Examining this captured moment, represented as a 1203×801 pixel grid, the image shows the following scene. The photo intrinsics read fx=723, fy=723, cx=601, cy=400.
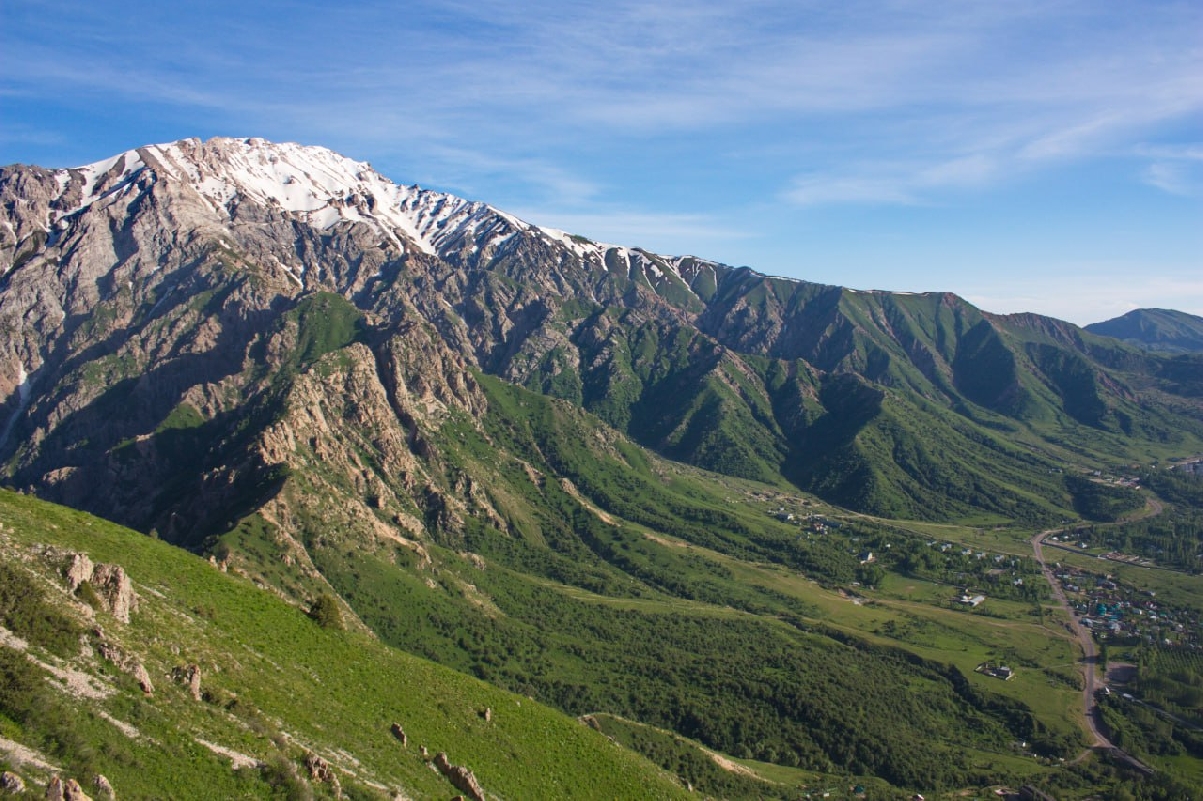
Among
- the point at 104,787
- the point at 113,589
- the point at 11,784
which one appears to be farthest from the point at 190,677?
the point at 11,784

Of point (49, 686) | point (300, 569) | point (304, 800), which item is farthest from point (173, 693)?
point (300, 569)

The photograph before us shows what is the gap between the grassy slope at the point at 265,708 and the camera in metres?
48.5

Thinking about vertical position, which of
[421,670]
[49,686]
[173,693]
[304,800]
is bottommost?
[421,670]

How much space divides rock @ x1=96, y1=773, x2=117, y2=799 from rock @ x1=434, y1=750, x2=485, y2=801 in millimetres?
39137

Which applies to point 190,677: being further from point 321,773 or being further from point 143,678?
point 321,773

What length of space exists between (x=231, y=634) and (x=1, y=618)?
31931mm

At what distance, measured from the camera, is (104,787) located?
4112 centimetres

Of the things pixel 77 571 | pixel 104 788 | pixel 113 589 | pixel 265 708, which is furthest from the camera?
pixel 265 708

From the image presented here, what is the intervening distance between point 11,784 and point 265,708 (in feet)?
103

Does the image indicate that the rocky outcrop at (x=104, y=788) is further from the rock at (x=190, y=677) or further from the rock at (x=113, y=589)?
the rock at (x=113, y=589)

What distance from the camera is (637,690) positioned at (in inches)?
7554

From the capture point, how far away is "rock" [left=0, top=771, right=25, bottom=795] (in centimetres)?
3522

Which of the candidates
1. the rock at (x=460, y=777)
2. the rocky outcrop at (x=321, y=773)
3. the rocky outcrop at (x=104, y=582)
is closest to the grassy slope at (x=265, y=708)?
the rocky outcrop at (x=321, y=773)

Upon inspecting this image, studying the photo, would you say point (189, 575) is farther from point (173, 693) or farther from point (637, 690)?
point (637, 690)
